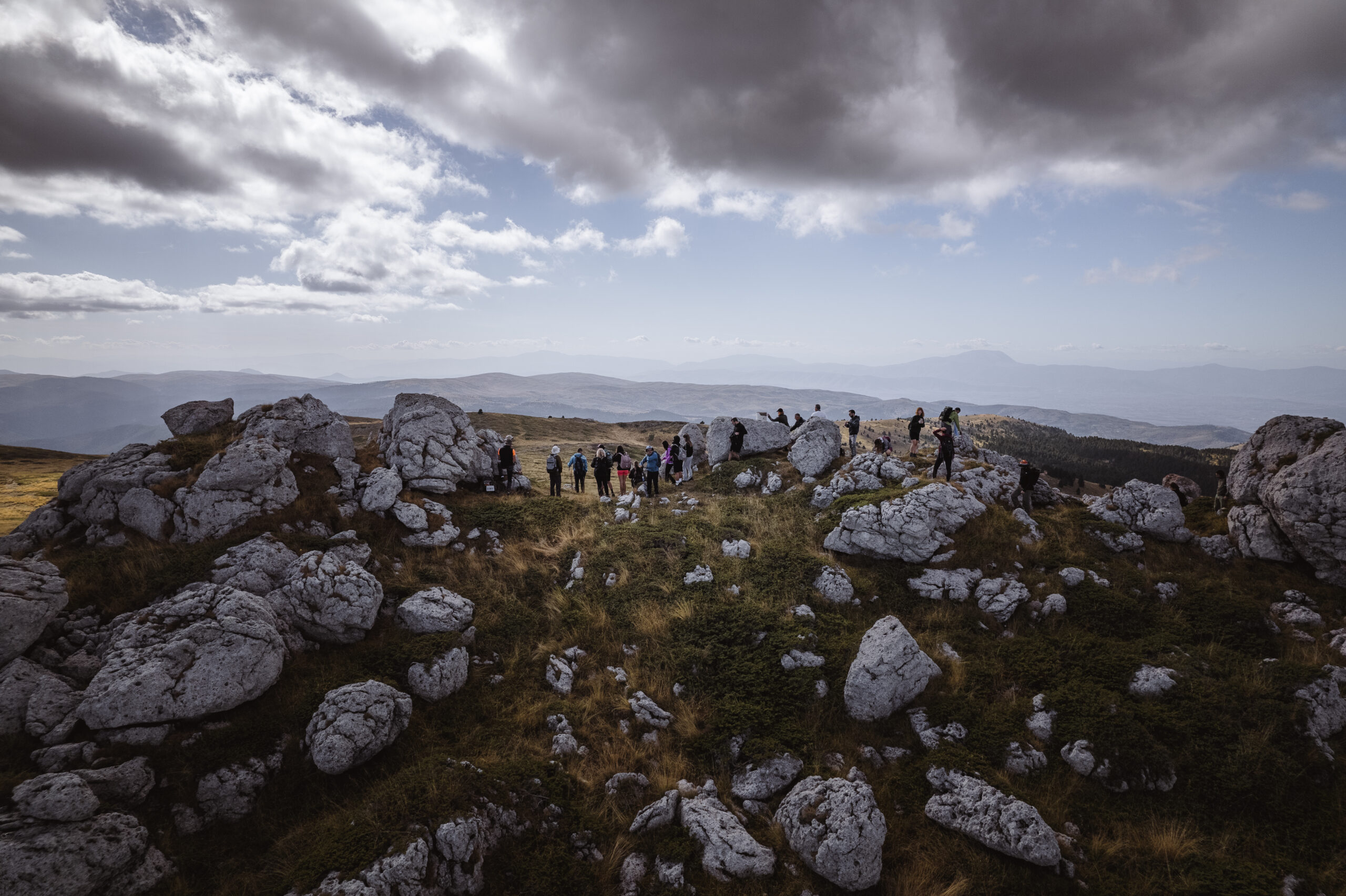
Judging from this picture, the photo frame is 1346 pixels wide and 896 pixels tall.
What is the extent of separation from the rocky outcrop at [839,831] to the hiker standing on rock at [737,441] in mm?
20343

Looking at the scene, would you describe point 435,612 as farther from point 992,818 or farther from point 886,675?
point 992,818

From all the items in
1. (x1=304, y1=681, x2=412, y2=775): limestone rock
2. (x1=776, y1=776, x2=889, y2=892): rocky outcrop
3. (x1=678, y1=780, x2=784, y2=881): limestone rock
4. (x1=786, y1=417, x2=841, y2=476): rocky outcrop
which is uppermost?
(x1=786, y1=417, x2=841, y2=476): rocky outcrop

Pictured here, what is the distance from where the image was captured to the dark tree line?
289 ft

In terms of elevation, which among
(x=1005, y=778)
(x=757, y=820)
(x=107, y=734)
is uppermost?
(x=107, y=734)

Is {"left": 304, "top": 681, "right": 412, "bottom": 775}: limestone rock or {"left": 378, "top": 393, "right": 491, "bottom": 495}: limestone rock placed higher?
{"left": 378, "top": 393, "right": 491, "bottom": 495}: limestone rock

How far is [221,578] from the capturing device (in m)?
13.4

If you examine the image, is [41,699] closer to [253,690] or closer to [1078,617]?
[253,690]

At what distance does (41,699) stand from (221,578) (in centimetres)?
460

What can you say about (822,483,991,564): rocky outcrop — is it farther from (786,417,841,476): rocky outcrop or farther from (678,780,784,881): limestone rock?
(678,780,784,881): limestone rock

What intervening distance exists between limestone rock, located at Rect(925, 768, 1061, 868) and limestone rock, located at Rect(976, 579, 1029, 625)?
6.49 metres

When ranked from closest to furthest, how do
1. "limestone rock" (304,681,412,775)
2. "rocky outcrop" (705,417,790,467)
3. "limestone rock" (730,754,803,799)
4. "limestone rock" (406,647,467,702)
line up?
"limestone rock" (304,681,412,775)
"limestone rock" (730,754,803,799)
"limestone rock" (406,647,467,702)
"rocky outcrop" (705,417,790,467)

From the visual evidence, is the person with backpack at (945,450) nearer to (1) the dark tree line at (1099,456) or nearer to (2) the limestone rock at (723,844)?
(2) the limestone rock at (723,844)

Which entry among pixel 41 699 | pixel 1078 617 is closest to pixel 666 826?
pixel 41 699

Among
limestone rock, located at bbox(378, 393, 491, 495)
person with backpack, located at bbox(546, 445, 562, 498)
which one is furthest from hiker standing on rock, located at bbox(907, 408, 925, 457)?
limestone rock, located at bbox(378, 393, 491, 495)
